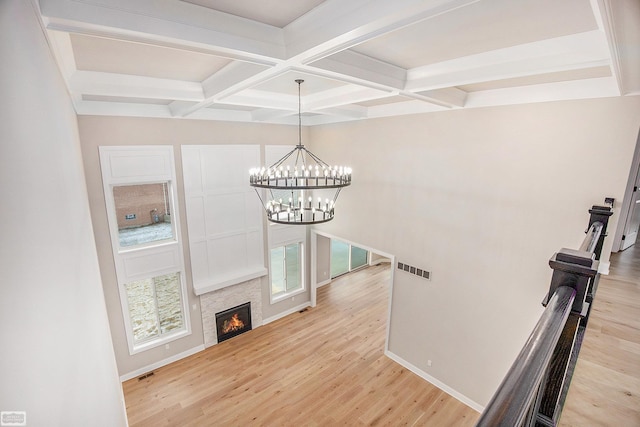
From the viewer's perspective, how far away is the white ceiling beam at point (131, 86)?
11.2ft

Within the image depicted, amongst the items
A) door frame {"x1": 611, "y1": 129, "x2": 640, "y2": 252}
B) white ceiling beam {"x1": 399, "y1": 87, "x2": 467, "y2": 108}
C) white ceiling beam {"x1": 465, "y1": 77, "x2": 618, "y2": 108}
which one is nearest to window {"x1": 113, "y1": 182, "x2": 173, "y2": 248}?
white ceiling beam {"x1": 399, "y1": 87, "x2": 467, "y2": 108}

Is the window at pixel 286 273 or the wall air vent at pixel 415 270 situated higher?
the wall air vent at pixel 415 270

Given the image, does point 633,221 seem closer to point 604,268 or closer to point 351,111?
point 604,268

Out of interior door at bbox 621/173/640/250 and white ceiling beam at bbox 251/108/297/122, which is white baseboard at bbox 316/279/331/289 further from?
interior door at bbox 621/173/640/250

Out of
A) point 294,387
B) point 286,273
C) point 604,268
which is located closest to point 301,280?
point 286,273

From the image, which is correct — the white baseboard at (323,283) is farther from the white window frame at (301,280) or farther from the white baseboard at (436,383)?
the white baseboard at (436,383)

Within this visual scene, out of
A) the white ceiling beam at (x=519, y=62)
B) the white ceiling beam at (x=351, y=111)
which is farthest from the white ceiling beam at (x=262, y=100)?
the white ceiling beam at (x=519, y=62)

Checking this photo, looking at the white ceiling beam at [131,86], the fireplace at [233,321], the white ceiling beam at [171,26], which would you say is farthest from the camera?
the fireplace at [233,321]

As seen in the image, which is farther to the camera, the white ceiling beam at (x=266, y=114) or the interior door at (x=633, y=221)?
the white ceiling beam at (x=266, y=114)

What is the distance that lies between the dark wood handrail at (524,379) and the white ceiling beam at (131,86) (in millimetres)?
4392

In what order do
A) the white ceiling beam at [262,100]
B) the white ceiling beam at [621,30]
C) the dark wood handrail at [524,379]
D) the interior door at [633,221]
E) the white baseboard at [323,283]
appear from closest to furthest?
1. the dark wood handrail at [524,379]
2. the white ceiling beam at [621,30]
3. the interior door at [633,221]
4. the white ceiling beam at [262,100]
5. the white baseboard at [323,283]

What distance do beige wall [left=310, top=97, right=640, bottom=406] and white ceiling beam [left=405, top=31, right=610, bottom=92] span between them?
167 centimetres

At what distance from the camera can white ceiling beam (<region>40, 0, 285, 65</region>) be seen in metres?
1.70

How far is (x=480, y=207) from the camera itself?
4.70 meters
